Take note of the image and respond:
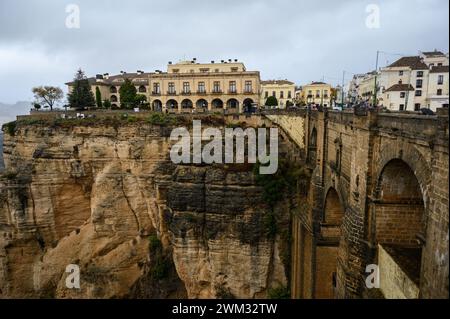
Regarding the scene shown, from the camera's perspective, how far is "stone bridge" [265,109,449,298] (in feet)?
29.6

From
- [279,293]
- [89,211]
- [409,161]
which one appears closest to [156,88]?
[89,211]

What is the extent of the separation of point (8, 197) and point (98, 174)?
8074 mm

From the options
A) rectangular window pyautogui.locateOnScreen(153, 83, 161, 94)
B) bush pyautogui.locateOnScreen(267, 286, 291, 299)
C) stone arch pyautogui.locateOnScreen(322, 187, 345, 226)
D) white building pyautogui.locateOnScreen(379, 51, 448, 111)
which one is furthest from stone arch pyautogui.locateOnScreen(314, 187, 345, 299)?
rectangular window pyautogui.locateOnScreen(153, 83, 161, 94)

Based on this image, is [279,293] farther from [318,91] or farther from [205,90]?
[318,91]

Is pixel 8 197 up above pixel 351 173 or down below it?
below

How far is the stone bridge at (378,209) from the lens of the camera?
9031mm

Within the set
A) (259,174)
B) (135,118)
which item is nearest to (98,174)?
(135,118)

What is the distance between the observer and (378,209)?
42.8ft

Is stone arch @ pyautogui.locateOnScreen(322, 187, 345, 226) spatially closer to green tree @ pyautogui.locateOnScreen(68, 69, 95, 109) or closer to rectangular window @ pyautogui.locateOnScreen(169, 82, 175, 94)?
rectangular window @ pyautogui.locateOnScreen(169, 82, 175, 94)

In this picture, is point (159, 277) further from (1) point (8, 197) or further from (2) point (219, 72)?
(2) point (219, 72)

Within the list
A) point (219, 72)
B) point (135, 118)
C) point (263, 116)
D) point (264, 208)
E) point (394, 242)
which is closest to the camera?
point (394, 242)

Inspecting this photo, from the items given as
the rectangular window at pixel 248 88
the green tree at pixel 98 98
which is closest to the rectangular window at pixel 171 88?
the green tree at pixel 98 98

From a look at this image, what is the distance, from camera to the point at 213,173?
2502cm

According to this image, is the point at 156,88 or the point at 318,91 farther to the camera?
the point at 318,91
